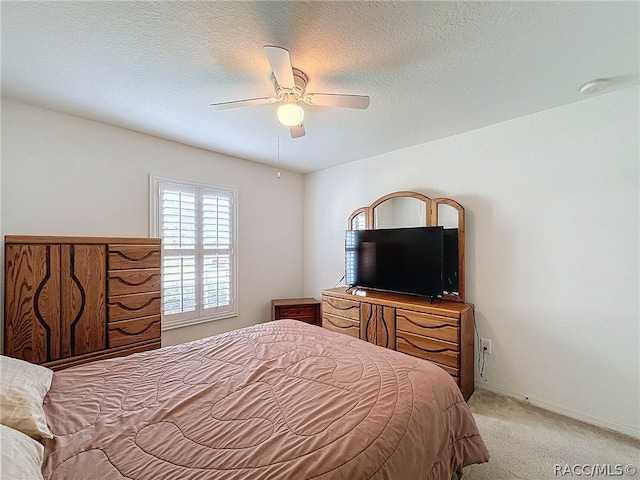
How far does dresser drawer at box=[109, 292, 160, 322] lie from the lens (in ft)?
7.42

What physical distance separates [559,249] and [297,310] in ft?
9.52

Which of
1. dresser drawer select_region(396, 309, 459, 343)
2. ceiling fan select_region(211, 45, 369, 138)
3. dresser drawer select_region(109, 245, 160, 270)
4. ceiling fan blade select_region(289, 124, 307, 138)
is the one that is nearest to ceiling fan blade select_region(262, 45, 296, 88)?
ceiling fan select_region(211, 45, 369, 138)

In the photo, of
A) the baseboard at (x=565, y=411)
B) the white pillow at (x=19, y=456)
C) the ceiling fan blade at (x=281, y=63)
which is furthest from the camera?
the baseboard at (x=565, y=411)

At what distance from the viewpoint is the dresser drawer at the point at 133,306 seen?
2.26m

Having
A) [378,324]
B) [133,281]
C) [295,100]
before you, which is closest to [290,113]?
[295,100]

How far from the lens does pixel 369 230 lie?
338 cm

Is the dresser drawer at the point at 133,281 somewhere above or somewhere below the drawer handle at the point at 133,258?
below

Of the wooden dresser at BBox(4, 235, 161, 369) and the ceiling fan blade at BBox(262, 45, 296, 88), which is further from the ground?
the ceiling fan blade at BBox(262, 45, 296, 88)

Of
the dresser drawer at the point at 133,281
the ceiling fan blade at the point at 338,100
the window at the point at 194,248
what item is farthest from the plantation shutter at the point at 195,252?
the ceiling fan blade at the point at 338,100

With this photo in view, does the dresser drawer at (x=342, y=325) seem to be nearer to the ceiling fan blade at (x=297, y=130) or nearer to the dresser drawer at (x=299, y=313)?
the dresser drawer at (x=299, y=313)

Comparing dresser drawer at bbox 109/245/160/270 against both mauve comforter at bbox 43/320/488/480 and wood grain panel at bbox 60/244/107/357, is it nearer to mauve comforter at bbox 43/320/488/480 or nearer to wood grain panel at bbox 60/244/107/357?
wood grain panel at bbox 60/244/107/357

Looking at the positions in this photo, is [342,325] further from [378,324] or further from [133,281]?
[133,281]

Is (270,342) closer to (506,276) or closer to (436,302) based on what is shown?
(436,302)

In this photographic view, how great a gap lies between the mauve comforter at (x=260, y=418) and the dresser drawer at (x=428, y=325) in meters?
0.96
